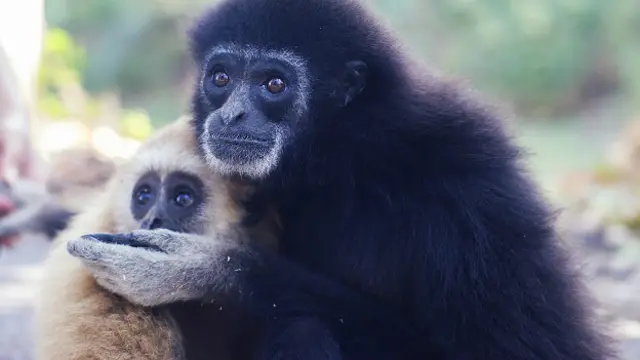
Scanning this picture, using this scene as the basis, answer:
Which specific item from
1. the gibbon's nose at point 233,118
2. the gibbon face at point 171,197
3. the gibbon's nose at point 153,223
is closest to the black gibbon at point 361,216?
the gibbon's nose at point 233,118

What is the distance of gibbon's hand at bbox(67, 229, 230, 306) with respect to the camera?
442 centimetres

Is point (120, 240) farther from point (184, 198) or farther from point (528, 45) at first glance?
point (528, 45)

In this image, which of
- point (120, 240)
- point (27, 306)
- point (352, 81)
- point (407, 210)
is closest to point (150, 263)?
point (120, 240)

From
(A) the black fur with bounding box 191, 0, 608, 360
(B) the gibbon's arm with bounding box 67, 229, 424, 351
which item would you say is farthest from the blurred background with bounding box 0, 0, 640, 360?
(B) the gibbon's arm with bounding box 67, 229, 424, 351

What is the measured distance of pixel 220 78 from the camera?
201 inches

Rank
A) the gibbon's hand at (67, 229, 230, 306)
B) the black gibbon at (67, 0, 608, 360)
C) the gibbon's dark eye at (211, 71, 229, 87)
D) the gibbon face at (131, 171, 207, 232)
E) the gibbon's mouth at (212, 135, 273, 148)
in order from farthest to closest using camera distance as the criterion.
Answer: the gibbon face at (131, 171, 207, 232) < the gibbon's dark eye at (211, 71, 229, 87) < the gibbon's mouth at (212, 135, 273, 148) < the black gibbon at (67, 0, 608, 360) < the gibbon's hand at (67, 229, 230, 306)

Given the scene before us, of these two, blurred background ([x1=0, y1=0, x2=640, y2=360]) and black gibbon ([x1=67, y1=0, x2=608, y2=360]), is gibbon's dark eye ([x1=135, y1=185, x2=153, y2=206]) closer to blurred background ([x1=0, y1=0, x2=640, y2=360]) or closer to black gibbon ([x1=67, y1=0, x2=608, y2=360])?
black gibbon ([x1=67, y1=0, x2=608, y2=360])

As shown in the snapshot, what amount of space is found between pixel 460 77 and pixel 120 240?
2.36 metres

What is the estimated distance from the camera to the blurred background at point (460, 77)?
865 cm

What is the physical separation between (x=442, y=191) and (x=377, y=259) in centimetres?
51

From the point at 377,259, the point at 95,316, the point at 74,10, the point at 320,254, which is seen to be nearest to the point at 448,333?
the point at 377,259

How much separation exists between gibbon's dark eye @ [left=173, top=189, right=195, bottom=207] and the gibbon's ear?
44.8 inches

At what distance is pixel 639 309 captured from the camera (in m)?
7.97

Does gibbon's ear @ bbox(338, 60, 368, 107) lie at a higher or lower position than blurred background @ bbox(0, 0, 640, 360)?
lower
